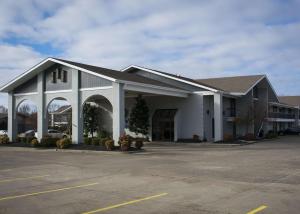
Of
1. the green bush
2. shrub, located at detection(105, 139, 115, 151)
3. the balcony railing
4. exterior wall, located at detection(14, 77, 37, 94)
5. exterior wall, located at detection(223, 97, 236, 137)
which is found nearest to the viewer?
shrub, located at detection(105, 139, 115, 151)

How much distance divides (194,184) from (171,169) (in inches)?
160

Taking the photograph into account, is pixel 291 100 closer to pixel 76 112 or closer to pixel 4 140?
pixel 76 112

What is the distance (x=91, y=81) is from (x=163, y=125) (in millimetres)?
11739

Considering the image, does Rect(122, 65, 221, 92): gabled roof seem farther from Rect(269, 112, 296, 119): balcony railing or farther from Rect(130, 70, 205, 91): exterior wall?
Rect(269, 112, 296, 119): balcony railing

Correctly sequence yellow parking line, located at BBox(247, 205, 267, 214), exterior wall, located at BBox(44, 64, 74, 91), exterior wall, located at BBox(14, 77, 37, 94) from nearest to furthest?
yellow parking line, located at BBox(247, 205, 267, 214) < exterior wall, located at BBox(44, 64, 74, 91) < exterior wall, located at BBox(14, 77, 37, 94)

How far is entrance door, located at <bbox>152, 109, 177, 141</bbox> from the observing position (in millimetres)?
39188

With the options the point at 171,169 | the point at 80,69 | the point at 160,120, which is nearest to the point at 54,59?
the point at 80,69

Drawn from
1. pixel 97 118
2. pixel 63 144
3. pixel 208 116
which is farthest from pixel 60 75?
pixel 208 116

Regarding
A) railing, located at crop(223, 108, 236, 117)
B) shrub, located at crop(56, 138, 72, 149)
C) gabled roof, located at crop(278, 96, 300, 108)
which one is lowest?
shrub, located at crop(56, 138, 72, 149)

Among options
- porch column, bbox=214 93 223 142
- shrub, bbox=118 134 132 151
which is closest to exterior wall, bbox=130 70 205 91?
porch column, bbox=214 93 223 142

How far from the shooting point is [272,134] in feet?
153

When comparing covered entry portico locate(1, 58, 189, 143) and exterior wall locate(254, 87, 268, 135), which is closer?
covered entry portico locate(1, 58, 189, 143)

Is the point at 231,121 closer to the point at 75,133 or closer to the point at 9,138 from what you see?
the point at 75,133

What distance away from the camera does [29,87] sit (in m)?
35.0
